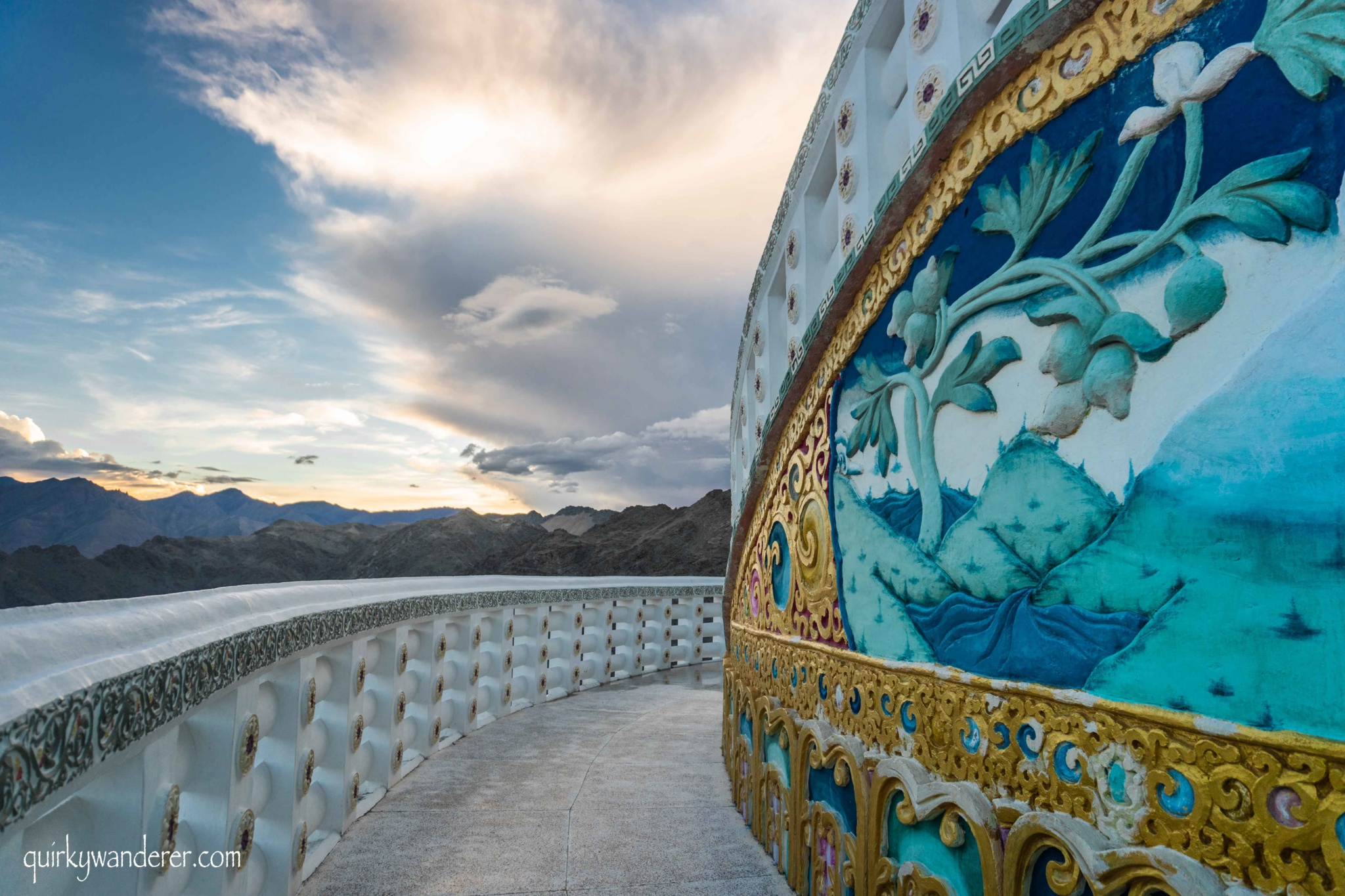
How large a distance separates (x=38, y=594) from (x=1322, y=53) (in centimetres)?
3514

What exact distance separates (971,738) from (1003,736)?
0.12 meters

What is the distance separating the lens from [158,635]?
1545mm

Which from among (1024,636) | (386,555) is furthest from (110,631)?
(386,555)

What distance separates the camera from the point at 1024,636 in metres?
1.65

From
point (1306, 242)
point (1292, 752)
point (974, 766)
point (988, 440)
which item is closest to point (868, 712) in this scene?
point (974, 766)

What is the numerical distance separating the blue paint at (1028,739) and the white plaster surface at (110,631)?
5.81 feet

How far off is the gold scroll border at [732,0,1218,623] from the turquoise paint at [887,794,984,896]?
1411 mm

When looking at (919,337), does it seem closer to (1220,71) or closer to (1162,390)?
(1162,390)

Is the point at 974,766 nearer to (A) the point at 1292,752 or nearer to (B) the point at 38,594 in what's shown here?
(A) the point at 1292,752

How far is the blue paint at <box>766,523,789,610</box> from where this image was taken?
3.12 metres

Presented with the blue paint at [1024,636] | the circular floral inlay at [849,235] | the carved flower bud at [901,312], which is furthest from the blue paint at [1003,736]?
the circular floral inlay at [849,235]

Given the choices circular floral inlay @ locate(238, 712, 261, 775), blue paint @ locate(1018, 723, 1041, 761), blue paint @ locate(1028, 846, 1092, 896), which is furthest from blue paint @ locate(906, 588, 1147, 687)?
circular floral inlay @ locate(238, 712, 261, 775)

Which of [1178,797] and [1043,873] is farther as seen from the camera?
[1043,873]

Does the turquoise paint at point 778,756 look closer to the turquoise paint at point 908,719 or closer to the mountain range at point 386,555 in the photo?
the turquoise paint at point 908,719
